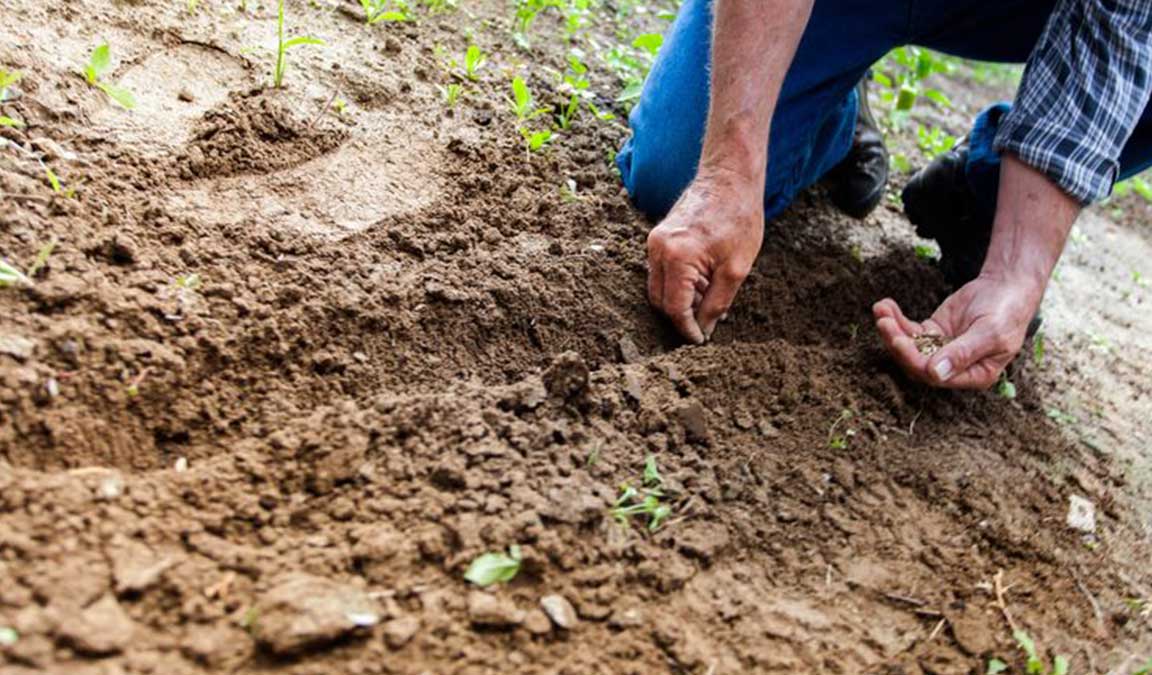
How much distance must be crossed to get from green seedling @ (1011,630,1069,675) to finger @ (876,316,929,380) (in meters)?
0.58

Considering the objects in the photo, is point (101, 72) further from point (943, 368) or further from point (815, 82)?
point (943, 368)

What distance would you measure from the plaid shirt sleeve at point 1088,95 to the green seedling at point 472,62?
53.9 inches

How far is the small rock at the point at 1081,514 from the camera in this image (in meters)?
1.86

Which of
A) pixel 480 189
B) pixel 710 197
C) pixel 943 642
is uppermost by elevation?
pixel 710 197

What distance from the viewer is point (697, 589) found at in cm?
143

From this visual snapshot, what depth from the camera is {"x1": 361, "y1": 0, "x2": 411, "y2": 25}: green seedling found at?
2531mm

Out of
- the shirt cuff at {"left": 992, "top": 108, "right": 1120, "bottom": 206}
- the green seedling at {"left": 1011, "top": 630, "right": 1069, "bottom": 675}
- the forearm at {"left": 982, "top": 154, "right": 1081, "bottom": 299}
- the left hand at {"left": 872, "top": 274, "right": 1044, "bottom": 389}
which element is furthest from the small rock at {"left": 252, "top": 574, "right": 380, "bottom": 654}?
the shirt cuff at {"left": 992, "top": 108, "right": 1120, "bottom": 206}

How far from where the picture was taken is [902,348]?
77.1 inches

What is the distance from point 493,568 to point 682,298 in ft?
2.62

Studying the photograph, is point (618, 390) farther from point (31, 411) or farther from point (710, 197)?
point (31, 411)

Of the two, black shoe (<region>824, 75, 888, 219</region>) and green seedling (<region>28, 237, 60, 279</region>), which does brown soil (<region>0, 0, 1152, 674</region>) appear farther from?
black shoe (<region>824, 75, 888, 219</region>)

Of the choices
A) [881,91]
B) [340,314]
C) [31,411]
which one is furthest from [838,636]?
[881,91]

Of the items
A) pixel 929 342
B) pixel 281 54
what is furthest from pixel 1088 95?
pixel 281 54

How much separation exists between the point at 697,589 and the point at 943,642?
43 centimetres
